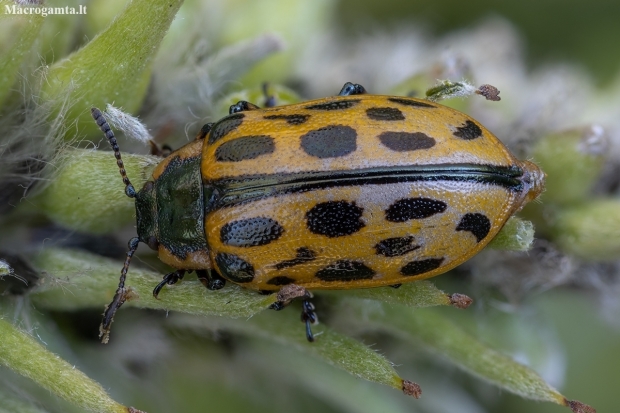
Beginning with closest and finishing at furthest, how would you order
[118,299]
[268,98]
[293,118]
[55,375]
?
[55,375] < [118,299] < [293,118] < [268,98]

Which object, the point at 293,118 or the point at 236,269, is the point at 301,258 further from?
the point at 293,118

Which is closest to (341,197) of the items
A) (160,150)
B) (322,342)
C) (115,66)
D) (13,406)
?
(322,342)

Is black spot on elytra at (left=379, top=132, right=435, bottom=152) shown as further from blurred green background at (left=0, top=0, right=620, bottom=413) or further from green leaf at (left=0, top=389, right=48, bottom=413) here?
green leaf at (left=0, top=389, right=48, bottom=413)

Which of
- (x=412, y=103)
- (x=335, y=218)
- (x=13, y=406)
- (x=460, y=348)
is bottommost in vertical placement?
(x=13, y=406)

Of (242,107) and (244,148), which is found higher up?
(242,107)

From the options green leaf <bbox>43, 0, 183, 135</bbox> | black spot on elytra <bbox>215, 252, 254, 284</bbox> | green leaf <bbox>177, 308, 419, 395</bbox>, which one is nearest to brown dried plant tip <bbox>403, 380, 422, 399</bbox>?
green leaf <bbox>177, 308, 419, 395</bbox>

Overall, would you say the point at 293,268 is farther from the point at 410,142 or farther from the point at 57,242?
the point at 57,242

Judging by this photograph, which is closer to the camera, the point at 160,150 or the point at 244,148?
the point at 244,148
